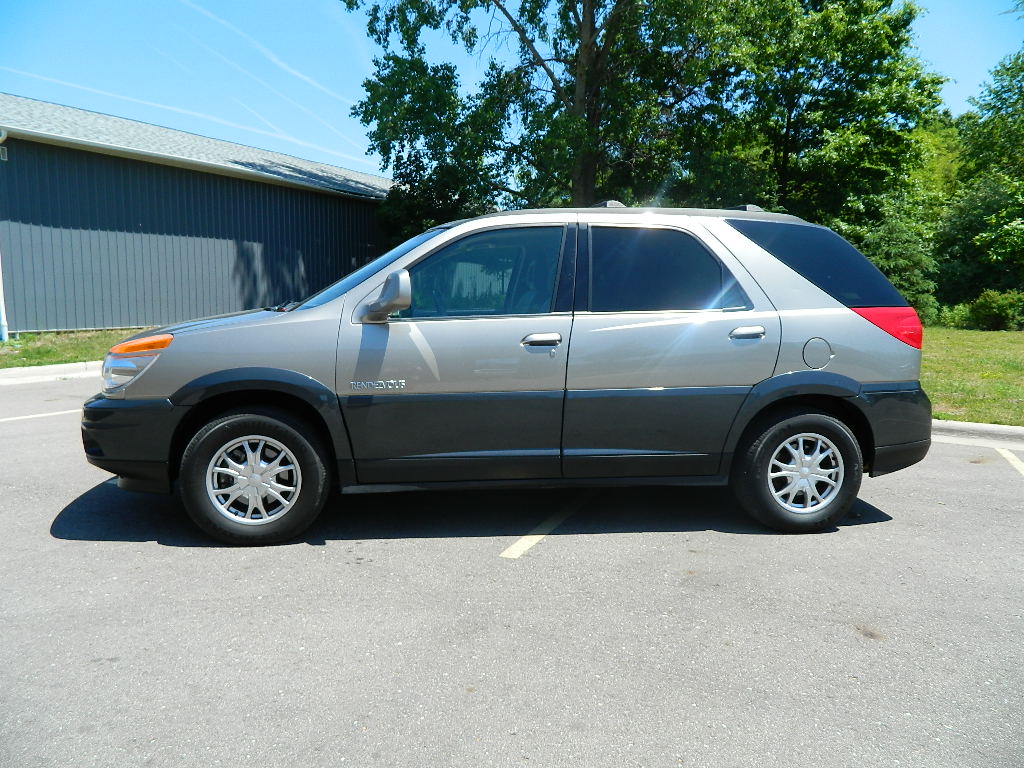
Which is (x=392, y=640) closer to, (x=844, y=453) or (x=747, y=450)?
(x=747, y=450)

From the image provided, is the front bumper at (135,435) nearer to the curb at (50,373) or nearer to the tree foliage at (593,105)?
→ the curb at (50,373)

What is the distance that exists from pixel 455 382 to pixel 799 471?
83.0 inches

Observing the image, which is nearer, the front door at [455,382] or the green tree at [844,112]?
the front door at [455,382]

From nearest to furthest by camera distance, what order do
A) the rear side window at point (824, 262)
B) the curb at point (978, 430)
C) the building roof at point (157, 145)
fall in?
the rear side window at point (824, 262)
the curb at point (978, 430)
the building roof at point (157, 145)

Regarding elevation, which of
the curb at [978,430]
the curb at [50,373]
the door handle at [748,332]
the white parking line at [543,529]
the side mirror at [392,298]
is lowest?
the curb at [50,373]

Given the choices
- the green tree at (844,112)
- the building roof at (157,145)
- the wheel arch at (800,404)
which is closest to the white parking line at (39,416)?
the wheel arch at (800,404)

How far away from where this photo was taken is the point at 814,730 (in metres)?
2.59

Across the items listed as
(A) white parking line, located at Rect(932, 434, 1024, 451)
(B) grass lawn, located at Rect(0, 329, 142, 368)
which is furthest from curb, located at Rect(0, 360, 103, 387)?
(A) white parking line, located at Rect(932, 434, 1024, 451)

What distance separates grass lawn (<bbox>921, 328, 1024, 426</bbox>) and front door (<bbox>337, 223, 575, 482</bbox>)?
5.60m

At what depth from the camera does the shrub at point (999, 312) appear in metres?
24.4

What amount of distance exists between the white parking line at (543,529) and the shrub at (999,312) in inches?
950

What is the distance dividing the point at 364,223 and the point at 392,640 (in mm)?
22069

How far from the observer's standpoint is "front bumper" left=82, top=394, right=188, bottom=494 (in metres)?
4.23

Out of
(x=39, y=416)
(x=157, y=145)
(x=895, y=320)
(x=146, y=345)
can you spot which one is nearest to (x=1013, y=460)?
(x=895, y=320)
